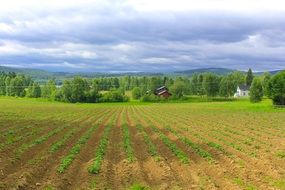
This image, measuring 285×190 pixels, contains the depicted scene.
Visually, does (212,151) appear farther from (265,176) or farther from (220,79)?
(220,79)

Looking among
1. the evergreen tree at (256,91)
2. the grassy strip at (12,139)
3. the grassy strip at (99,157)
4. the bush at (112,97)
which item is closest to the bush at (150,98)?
the bush at (112,97)

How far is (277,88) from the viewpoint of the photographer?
75.7 meters

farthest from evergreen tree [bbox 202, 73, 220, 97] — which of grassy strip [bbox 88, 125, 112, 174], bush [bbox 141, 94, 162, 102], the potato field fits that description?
grassy strip [bbox 88, 125, 112, 174]

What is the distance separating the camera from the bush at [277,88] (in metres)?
74.7

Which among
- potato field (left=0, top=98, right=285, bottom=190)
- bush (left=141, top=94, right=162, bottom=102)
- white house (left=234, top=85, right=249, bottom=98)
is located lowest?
bush (left=141, top=94, right=162, bottom=102)

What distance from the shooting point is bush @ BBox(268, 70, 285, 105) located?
74.7 metres

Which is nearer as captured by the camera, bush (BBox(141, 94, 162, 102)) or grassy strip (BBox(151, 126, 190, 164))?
grassy strip (BBox(151, 126, 190, 164))

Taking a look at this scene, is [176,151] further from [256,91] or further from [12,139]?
[256,91]

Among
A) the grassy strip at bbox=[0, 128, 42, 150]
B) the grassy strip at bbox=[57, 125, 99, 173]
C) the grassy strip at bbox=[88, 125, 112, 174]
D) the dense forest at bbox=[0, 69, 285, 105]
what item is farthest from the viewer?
the dense forest at bbox=[0, 69, 285, 105]

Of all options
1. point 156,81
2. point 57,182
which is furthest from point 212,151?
point 156,81

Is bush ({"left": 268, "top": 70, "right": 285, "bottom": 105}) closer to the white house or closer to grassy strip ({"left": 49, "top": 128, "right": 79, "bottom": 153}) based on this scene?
grassy strip ({"left": 49, "top": 128, "right": 79, "bottom": 153})

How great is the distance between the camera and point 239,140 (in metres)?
25.7

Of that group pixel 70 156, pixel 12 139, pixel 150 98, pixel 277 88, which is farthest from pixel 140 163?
pixel 150 98

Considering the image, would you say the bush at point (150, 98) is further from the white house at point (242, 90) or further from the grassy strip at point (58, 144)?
the grassy strip at point (58, 144)
